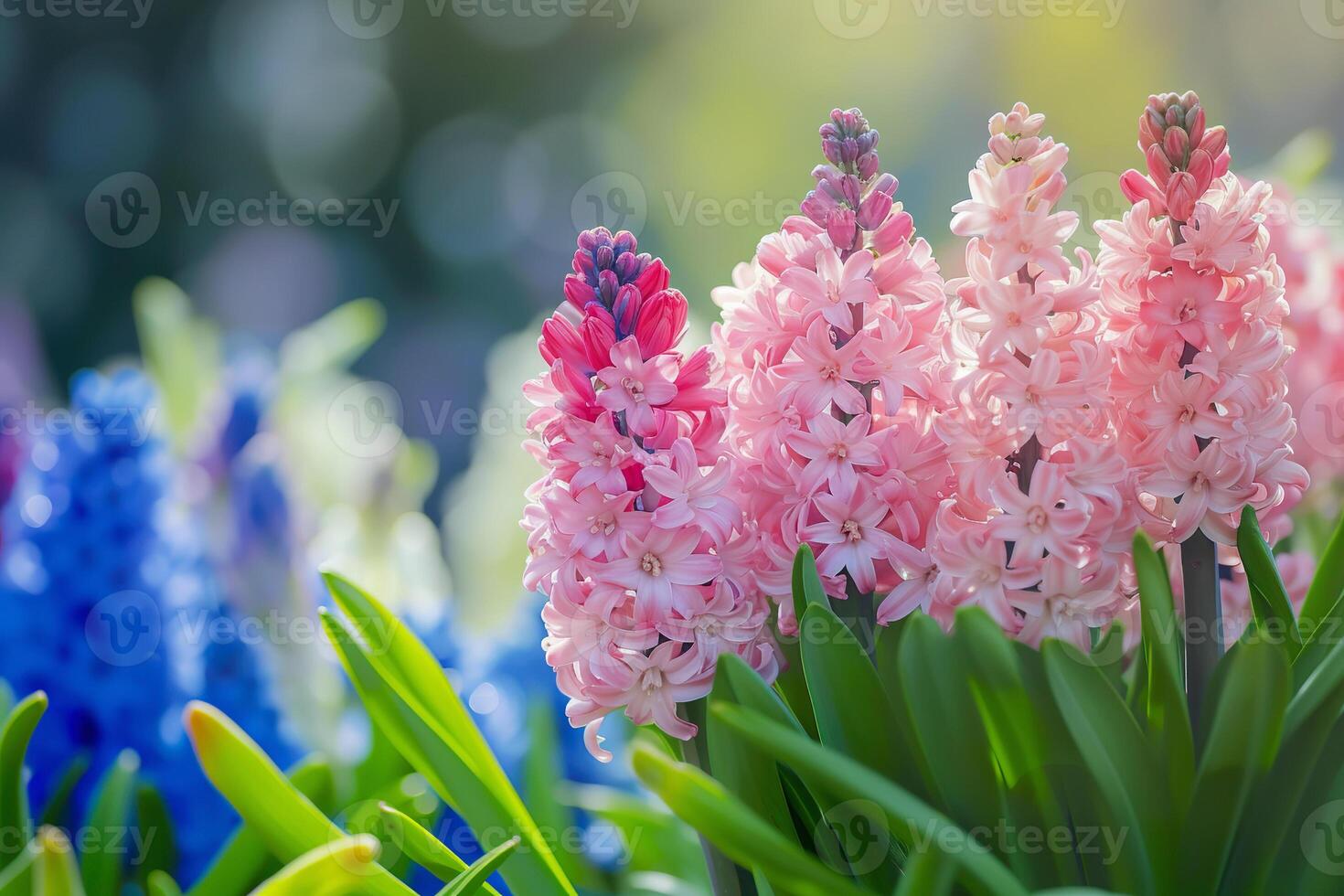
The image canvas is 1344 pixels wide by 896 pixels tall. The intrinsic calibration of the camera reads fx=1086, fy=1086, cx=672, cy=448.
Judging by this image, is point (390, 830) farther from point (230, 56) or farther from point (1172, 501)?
point (230, 56)

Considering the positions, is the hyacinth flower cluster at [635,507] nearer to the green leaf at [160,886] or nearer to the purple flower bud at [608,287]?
the purple flower bud at [608,287]

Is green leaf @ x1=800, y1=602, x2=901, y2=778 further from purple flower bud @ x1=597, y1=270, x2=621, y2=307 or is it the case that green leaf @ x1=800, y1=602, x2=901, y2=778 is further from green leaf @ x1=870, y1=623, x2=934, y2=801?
purple flower bud @ x1=597, y1=270, x2=621, y2=307

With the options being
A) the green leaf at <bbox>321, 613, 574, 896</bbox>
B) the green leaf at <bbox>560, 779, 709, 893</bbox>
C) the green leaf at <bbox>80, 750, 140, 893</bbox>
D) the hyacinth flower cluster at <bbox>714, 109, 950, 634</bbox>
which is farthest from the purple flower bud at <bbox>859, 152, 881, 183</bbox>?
the green leaf at <bbox>80, 750, 140, 893</bbox>

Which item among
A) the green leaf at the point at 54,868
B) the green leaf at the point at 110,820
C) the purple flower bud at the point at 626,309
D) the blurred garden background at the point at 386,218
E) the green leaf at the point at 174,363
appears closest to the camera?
the green leaf at the point at 54,868

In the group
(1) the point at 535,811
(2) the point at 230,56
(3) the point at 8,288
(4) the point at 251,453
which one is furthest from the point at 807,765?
(2) the point at 230,56

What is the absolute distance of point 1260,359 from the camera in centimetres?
47

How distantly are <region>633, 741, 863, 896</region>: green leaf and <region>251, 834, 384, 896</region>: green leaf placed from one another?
0.11 m

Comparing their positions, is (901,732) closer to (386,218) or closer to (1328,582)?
(1328,582)

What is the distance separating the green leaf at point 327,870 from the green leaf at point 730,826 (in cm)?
11

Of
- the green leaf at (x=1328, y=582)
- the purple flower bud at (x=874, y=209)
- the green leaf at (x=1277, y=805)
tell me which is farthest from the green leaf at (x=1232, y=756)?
the purple flower bud at (x=874, y=209)

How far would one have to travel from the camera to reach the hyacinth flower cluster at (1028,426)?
1.46ft

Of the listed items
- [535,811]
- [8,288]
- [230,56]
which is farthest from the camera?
[230,56]

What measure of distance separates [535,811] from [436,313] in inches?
115

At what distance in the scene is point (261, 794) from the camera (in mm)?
484
